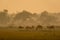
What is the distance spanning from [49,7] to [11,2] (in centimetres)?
35

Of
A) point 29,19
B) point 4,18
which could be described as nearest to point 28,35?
point 29,19

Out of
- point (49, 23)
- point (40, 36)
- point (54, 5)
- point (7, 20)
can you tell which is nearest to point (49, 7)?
point (54, 5)

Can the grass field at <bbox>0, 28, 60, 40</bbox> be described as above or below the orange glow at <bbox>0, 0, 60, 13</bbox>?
below

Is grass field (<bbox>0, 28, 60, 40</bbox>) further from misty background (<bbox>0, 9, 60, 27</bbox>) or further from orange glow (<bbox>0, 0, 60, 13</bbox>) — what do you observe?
orange glow (<bbox>0, 0, 60, 13</bbox>)

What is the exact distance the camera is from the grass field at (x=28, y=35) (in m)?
1.17

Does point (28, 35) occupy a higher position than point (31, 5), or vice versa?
point (31, 5)

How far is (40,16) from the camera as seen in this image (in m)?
1.23

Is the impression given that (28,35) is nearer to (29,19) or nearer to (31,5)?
(29,19)

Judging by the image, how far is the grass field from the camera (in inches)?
46.0

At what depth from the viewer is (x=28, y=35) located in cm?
118

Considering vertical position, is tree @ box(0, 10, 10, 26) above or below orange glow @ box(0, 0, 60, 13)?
below

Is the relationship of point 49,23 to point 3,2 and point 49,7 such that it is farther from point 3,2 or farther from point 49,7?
point 3,2

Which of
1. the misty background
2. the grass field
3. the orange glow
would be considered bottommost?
the grass field

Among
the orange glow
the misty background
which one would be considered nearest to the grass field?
the misty background
